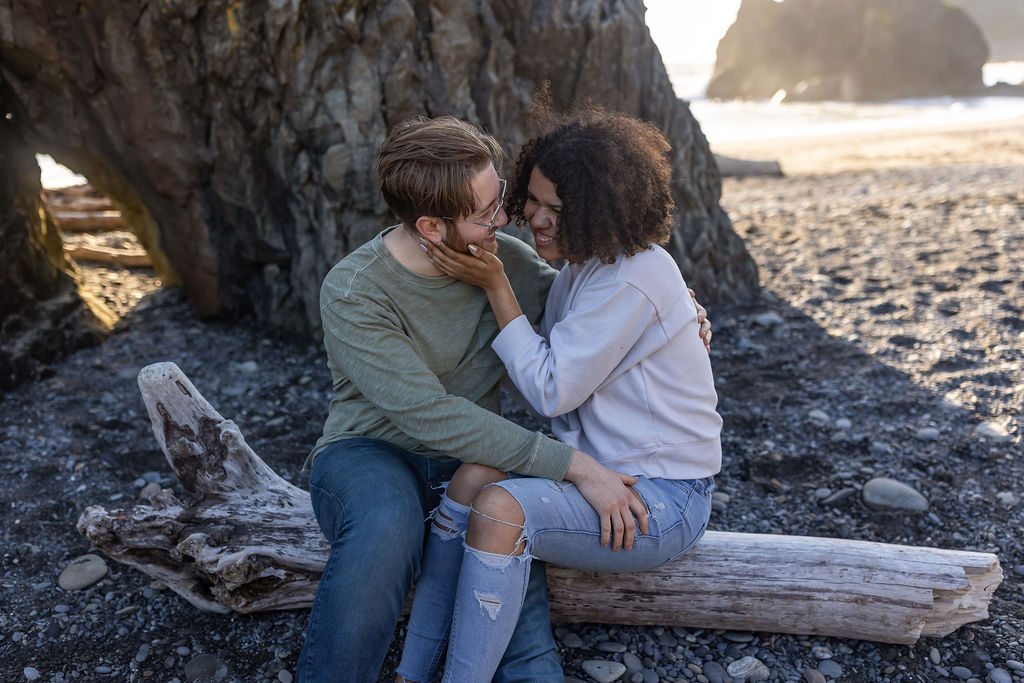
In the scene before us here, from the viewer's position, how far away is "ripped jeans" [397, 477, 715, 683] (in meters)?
2.39

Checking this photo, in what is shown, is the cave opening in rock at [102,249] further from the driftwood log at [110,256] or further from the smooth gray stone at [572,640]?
the smooth gray stone at [572,640]

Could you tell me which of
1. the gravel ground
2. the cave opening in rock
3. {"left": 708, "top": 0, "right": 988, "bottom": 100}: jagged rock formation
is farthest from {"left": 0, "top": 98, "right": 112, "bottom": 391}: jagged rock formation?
{"left": 708, "top": 0, "right": 988, "bottom": 100}: jagged rock formation

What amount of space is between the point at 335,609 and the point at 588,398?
1070 mm

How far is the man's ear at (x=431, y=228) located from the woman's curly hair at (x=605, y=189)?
41 centimetres

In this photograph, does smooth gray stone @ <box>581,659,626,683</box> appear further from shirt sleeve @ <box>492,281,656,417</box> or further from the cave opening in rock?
the cave opening in rock

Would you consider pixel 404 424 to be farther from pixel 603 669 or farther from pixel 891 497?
pixel 891 497

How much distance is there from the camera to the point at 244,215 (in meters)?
5.74

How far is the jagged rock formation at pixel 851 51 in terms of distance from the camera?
53094mm

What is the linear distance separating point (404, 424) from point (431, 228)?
0.67 metres

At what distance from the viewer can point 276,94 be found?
525 centimetres

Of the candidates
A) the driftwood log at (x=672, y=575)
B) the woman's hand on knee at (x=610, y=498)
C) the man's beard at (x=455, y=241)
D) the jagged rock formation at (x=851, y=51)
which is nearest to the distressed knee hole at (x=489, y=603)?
the woman's hand on knee at (x=610, y=498)

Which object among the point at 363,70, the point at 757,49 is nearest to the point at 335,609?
the point at 363,70

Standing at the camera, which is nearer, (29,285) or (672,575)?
(672,575)

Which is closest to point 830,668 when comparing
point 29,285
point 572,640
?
point 572,640
